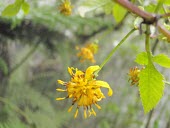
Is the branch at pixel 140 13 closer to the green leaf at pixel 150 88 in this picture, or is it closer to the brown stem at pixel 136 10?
the brown stem at pixel 136 10

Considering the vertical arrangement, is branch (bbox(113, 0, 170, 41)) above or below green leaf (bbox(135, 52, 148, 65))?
below

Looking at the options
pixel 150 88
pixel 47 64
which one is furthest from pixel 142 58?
pixel 47 64

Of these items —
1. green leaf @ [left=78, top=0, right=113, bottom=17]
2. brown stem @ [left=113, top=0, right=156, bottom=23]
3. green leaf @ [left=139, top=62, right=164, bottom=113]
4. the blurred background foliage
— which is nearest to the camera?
brown stem @ [left=113, top=0, right=156, bottom=23]

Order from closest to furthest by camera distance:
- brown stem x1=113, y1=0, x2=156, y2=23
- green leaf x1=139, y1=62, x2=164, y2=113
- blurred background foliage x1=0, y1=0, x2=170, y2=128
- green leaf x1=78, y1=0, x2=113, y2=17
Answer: brown stem x1=113, y1=0, x2=156, y2=23 < green leaf x1=139, y1=62, x2=164, y2=113 < green leaf x1=78, y1=0, x2=113, y2=17 < blurred background foliage x1=0, y1=0, x2=170, y2=128

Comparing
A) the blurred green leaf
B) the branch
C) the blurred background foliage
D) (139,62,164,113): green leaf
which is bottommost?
(139,62,164,113): green leaf

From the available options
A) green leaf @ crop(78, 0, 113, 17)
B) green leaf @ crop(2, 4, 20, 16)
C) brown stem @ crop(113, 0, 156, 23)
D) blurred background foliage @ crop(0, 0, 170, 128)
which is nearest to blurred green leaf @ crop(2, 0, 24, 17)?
green leaf @ crop(2, 4, 20, 16)

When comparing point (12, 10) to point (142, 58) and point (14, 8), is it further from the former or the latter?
point (142, 58)

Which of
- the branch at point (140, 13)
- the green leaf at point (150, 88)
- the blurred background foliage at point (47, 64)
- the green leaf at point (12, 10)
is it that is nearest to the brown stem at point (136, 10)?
the branch at point (140, 13)

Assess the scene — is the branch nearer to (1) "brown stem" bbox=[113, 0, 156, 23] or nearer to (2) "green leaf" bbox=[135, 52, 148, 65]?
(1) "brown stem" bbox=[113, 0, 156, 23]

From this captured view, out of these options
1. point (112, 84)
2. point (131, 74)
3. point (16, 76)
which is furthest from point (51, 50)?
point (131, 74)
